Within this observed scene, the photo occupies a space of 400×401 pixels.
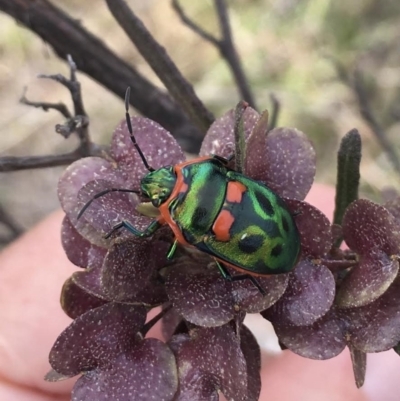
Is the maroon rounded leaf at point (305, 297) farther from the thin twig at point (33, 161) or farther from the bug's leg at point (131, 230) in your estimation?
the thin twig at point (33, 161)

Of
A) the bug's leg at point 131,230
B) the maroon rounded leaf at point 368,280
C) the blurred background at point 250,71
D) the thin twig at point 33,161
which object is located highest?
the blurred background at point 250,71

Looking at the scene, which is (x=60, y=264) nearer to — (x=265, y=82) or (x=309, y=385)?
(x=309, y=385)

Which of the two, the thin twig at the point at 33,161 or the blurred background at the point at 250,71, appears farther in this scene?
the blurred background at the point at 250,71

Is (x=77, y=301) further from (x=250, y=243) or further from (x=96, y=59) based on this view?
(x=96, y=59)

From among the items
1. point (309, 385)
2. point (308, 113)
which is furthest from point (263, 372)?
point (308, 113)

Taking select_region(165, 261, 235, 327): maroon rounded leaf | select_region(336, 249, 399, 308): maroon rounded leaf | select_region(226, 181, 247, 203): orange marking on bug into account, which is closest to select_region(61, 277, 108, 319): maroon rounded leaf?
select_region(165, 261, 235, 327): maroon rounded leaf

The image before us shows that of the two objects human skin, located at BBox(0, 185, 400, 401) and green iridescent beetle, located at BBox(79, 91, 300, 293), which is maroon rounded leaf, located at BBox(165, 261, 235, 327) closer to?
green iridescent beetle, located at BBox(79, 91, 300, 293)

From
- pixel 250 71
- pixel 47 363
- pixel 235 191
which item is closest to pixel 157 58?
pixel 235 191

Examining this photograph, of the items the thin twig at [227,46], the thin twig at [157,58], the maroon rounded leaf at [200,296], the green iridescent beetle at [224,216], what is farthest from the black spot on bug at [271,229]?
the thin twig at [227,46]
